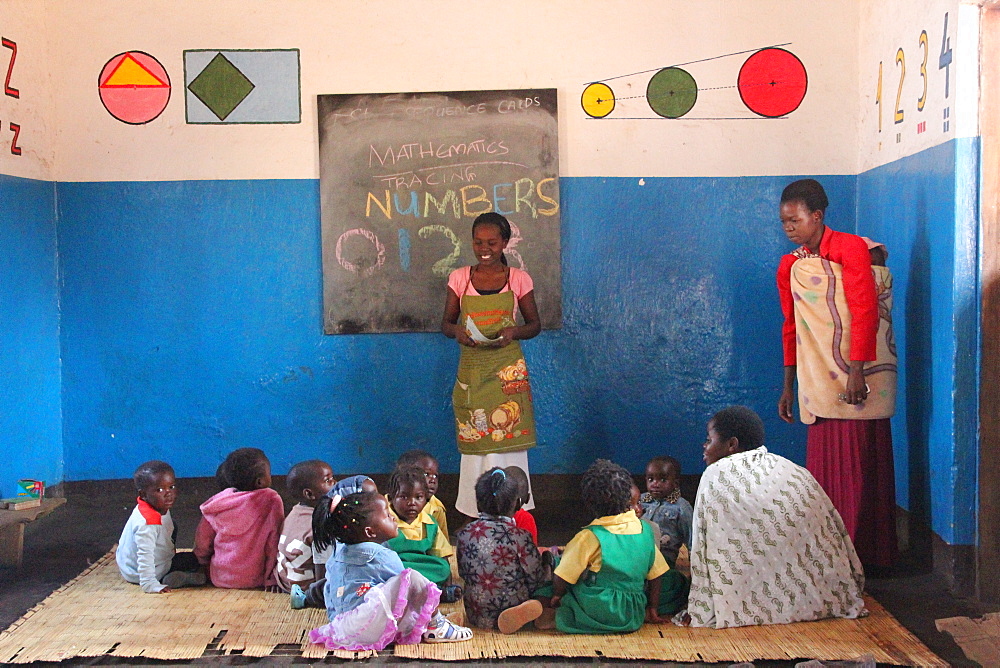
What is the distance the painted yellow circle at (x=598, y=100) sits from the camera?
5.47 meters

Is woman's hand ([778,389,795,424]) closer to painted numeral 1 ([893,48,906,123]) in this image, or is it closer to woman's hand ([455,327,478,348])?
painted numeral 1 ([893,48,906,123])

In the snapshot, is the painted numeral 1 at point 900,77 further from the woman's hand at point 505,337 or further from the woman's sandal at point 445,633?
the woman's sandal at point 445,633

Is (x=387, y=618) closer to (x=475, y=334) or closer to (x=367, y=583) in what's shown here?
(x=367, y=583)

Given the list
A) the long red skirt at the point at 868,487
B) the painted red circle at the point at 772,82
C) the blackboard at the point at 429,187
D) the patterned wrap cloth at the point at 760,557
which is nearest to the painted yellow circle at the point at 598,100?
the blackboard at the point at 429,187

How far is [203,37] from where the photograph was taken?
5477 millimetres

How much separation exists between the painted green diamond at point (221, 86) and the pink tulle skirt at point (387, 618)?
10.8 feet

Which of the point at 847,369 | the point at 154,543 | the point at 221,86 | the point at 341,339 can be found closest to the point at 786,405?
the point at 847,369

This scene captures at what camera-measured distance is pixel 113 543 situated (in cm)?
480

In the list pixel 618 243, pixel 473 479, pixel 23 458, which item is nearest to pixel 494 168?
pixel 618 243

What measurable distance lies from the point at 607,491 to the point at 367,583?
0.91m

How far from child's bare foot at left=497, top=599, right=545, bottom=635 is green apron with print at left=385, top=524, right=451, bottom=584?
448 mm

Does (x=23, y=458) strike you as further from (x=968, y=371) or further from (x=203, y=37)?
(x=968, y=371)

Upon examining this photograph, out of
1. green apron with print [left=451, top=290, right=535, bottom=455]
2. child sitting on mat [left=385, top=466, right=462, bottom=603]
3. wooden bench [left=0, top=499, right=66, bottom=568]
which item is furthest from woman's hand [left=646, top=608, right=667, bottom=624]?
wooden bench [left=0, top=499, right=66, bottom=568]

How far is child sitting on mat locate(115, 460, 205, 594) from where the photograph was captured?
4027 millimetres
